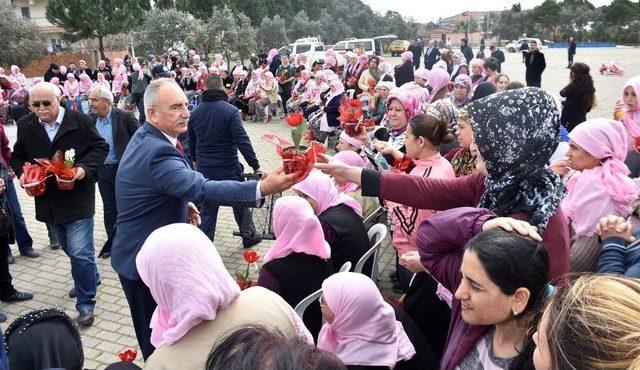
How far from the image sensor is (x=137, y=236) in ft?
9.93

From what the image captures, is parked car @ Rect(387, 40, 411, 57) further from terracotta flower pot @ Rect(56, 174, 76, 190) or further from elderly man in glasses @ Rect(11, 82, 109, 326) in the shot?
terracotta flower pot @ Rect(56, 174, 76, 190)

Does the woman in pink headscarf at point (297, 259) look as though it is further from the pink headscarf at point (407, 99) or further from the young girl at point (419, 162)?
the pink headscarf at point (407, 99)

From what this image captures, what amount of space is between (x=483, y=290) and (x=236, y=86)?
15862 mm

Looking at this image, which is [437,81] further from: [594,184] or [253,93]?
[253,93]

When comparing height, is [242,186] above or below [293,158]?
below

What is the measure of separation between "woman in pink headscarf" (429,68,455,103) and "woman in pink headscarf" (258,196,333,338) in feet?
17.2

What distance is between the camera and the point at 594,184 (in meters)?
3.06

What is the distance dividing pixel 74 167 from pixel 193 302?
2.97 m

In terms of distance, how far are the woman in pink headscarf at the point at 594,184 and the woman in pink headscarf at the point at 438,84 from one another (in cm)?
477

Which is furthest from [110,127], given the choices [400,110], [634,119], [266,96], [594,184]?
[266,96]

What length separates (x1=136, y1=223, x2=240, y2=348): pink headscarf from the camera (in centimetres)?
187

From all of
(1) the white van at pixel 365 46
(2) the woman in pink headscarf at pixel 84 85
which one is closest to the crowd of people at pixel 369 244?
(2) the woman in pink headscarf at pixel 84 85

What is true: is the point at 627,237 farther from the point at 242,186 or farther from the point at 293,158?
the point at 242,186

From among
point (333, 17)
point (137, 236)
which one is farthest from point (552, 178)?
point (333, 17)
